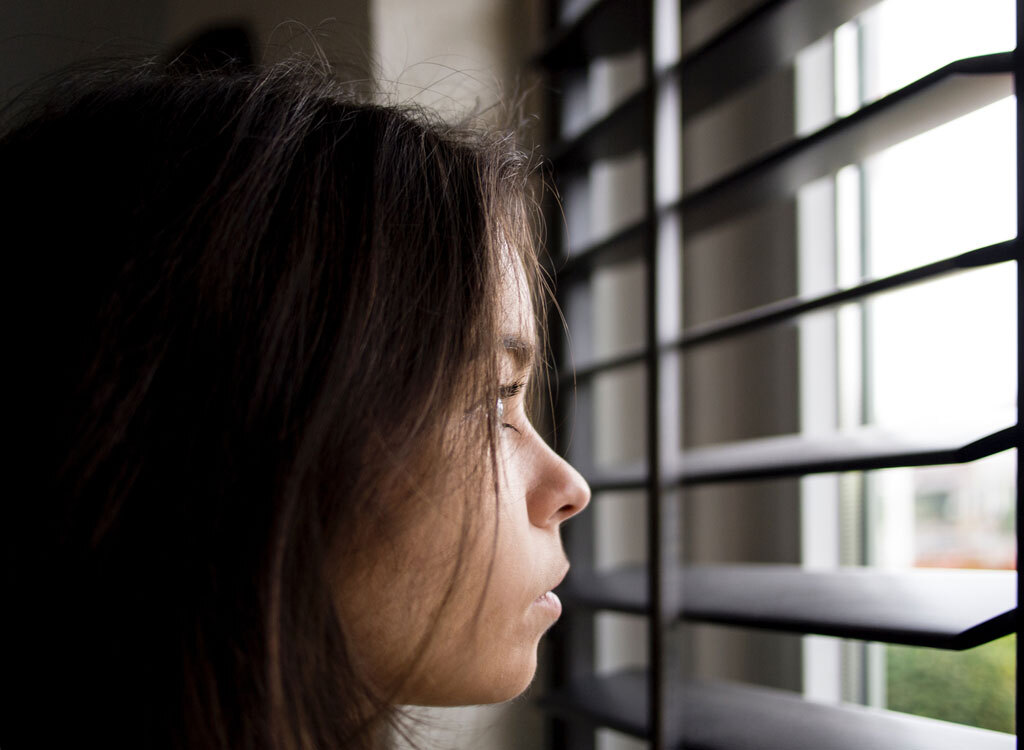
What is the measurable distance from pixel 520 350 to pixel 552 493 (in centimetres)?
11

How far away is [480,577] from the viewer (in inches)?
23.3

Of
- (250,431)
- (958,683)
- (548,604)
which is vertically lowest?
(958,683)

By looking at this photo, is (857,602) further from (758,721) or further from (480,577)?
(480,577)

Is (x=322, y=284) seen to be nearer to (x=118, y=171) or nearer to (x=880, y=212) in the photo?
(x=118, y=171)

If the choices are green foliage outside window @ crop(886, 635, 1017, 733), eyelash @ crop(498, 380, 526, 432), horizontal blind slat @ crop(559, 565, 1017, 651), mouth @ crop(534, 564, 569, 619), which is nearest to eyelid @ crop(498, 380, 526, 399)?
eyelash @ crop(498, 380, 526, 432)

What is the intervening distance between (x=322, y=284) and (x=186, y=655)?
0.25 meters

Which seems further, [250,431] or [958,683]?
[958,683]

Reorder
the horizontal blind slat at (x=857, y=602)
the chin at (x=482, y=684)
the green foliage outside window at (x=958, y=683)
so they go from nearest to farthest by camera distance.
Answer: the horizontal blind slat at (x=857, y=602) → the chin at (x=482, y=684) → the green foliage outside window at (x=958, y=683)

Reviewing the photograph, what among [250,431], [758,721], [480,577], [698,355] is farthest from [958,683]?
[250,431]

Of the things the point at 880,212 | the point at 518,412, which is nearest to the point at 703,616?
the point at 518,412

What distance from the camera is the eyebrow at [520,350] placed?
2.02 feet

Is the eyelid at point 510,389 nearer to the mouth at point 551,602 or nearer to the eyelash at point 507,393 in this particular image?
the eyelash at point 507,393

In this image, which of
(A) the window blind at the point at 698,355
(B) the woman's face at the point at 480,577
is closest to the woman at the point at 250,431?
(B) the woman's face at the point at 480,577

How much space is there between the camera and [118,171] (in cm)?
57
